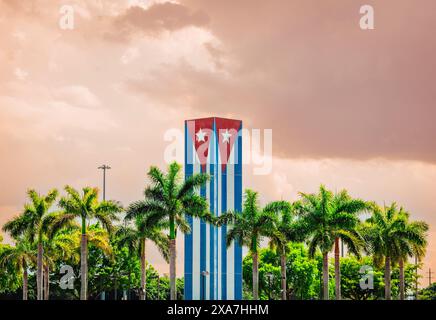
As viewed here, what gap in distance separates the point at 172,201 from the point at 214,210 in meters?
18.6

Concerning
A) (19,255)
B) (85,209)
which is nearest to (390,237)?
(85,209)

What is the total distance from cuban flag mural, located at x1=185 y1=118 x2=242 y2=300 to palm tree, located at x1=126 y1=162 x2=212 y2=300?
58.3 ft

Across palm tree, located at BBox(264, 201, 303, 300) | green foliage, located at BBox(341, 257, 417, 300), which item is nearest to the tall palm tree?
palm tree, located at BBox(264, 201, 303, 300)

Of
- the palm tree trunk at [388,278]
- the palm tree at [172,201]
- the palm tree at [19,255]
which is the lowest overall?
the palm tree trunk at [388,278]

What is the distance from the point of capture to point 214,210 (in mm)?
86688

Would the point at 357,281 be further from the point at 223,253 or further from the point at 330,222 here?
the point at 330,222

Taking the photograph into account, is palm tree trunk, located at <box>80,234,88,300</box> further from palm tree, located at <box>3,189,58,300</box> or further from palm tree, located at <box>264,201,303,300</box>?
palm tree, located at <box>264,201,303,300</box>

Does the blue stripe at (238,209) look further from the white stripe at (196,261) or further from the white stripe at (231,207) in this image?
the white stripe at (196,261)

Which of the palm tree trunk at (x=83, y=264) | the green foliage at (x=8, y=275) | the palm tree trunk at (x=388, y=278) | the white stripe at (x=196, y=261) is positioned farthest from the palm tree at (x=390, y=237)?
the green foliage at (x=8, y=275)

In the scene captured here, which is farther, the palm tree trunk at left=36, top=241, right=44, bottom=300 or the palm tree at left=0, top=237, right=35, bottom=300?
the palm tree at left=0, top=237, right=35, bottom=300

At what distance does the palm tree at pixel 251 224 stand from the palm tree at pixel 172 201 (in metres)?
6.12

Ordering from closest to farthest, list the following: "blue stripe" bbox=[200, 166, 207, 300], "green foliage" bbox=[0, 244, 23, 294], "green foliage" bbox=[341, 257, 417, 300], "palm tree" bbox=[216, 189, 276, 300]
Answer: "palm tree" bbox=[216, 189, 276, 300], "blue stripe" bbox=[200, 166, 207, 300], "green foliage" bbox=[0, 244, 23, 294], "green foliage" bbox=[341, 257, 417, 300]

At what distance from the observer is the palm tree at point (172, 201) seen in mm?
68438

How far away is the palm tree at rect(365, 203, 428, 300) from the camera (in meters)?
77.9
